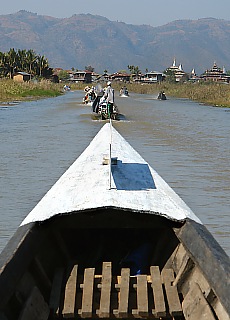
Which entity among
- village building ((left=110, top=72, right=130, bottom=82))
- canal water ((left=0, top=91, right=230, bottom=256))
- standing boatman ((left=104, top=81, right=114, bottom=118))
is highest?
standing boatman ((left=104, top=81, right=114, bottom=118))

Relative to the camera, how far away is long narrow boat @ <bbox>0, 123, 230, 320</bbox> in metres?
3.95

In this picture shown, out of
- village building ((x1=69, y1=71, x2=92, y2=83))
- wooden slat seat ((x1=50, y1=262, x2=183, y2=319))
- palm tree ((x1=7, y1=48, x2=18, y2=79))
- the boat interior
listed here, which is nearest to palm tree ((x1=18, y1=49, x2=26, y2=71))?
palm tree ((x1=7, y1=48, x2=18, y2=79))

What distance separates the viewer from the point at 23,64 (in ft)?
300

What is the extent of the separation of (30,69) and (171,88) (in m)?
30.8

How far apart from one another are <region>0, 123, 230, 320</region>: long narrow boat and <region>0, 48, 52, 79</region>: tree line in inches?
3211

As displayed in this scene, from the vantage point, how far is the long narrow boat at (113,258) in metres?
3.95

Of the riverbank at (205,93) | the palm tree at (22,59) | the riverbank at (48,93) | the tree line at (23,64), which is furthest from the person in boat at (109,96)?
the palm tree at (22,59)

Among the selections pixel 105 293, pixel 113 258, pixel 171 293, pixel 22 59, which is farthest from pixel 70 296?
pixel 22 59

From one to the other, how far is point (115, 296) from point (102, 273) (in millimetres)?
251

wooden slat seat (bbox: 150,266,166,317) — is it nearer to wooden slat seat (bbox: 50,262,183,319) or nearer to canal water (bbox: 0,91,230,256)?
wooden slat seat (bbox: 50,262,183,319)

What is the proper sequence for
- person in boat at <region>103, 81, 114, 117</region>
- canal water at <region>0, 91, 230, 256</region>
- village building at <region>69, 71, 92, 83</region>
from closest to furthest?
canal water at <region>0, 91, 230, 256</region>, person in boat at <region>103, 81, 114, 117</region>, village building at <region>69, 71, 92, 83</region>

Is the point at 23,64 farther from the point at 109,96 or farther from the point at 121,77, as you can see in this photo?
the point at 109,96

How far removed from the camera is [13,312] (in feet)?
12.7

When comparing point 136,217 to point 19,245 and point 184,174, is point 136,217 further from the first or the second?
point 184,174
